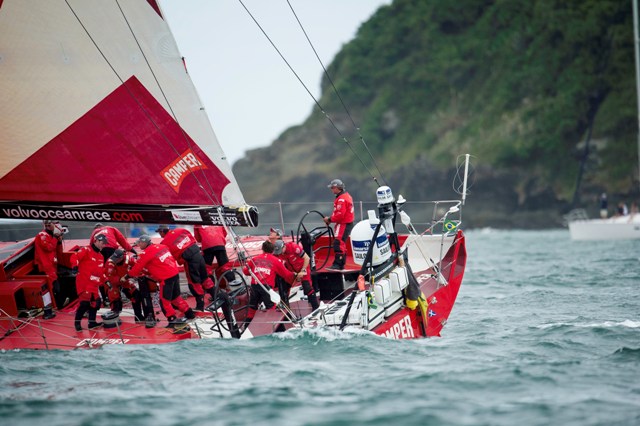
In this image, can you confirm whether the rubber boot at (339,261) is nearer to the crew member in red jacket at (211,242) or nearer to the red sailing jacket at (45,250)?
the crew member in red jacket at (211,242)

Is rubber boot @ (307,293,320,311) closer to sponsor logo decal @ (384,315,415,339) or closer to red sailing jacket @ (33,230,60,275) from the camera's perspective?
sponsor logo decal @ (384,315,415,339)

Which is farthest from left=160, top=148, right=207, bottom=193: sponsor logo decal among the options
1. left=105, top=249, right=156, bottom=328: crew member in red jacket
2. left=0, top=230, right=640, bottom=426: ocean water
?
left=0, top=230, right=640, bottom=426: ocean water

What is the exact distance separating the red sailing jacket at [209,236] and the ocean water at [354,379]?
2.29 m

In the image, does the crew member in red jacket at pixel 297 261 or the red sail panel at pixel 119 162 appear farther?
the crew member in red jacket at pixel 297 261

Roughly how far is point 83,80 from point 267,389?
4.55m

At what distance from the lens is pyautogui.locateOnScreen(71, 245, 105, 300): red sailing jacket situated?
402 inches

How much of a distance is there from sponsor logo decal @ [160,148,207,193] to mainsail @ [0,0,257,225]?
12 millimetres

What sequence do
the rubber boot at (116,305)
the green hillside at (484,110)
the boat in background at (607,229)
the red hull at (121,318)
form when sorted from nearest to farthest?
the red hull at (121,318) < the rubber boot at (116,305) < the boat in background at (607,229) < the green hillside at (484,110)

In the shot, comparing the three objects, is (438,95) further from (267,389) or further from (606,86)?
Result: (267,389)

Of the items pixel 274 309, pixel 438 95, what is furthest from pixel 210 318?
pixel 438 95

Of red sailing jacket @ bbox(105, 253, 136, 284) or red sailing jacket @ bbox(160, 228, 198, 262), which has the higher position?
red sailing jacket @ bbox(160, 228, 198, 262)

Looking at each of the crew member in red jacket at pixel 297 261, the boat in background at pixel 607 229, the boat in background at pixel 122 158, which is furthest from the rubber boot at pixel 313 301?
the boat in background at pixel 607 229

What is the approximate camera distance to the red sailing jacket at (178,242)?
1067 cm

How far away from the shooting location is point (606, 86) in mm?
41688
